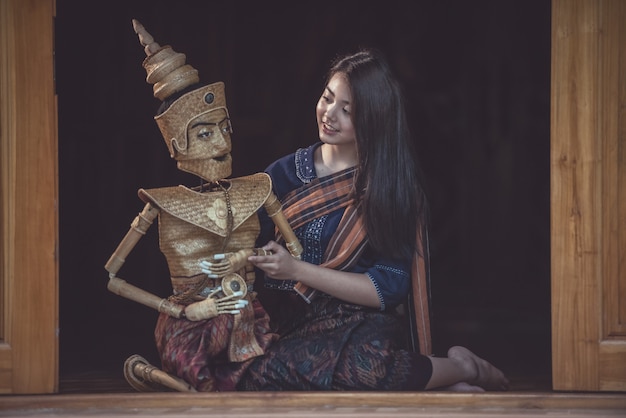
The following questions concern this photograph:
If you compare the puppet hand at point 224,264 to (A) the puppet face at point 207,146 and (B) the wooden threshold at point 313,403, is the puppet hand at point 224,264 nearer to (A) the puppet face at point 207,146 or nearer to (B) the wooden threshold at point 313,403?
(A) the puppet face at point 207,146

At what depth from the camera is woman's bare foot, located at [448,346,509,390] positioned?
19.2 ft

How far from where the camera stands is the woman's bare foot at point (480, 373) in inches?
230

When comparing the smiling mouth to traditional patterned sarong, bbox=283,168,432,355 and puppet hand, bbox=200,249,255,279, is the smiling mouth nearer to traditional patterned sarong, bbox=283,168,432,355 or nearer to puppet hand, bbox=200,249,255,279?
traditional patterned sarong, bbox=283,168,432,355

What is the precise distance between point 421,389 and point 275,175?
122 cm

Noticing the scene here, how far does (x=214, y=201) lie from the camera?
556cm

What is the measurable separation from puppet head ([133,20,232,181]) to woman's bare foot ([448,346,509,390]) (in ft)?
4.64

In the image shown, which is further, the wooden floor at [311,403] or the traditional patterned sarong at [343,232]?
Answer: the traditional patterned sarong at [343,232]

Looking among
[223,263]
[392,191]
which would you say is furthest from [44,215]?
[392,191]

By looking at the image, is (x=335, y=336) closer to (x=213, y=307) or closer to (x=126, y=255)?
(x=213, y=307)

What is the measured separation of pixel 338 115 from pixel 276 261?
2.53 feet

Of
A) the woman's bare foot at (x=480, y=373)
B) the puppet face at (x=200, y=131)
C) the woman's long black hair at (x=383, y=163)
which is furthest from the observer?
the woman's bare foot at (x=480, y=373)

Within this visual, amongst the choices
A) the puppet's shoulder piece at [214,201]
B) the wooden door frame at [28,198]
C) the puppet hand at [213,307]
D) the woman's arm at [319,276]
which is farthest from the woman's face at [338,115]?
the wooden door frame at [28,198]

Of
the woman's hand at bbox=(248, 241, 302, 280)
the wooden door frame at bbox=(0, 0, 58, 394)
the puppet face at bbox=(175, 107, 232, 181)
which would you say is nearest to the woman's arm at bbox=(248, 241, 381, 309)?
the woman's hand at bbox=(248, 241, 302, 280)

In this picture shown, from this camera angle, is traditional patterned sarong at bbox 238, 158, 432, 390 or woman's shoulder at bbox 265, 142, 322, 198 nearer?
traditional patterned sarong at bbox 238, 158, 432, 390
